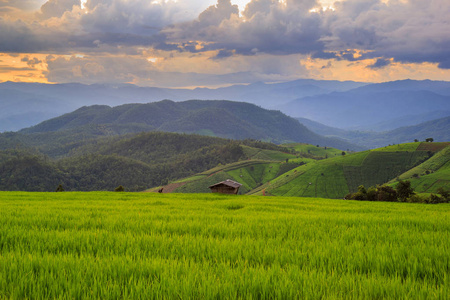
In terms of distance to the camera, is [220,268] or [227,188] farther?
[227,188]

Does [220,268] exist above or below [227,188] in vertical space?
above

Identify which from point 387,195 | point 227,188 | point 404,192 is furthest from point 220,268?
point 404,192

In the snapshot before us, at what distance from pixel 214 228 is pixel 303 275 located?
5.35 m

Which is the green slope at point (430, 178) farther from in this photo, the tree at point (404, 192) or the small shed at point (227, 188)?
the small shed at point (227, 188)

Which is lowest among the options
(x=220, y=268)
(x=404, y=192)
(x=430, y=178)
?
(x=430, y=178)

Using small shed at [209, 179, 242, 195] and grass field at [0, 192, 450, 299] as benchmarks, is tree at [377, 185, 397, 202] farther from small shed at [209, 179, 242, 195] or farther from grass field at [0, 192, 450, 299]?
grass field at [0, 192, 450, 299]

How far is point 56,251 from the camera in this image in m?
6.84

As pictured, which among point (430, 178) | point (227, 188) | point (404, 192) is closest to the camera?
point (227, 188)

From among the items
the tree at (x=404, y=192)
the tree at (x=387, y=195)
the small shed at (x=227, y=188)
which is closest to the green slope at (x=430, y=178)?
the tree at (x=404, y=192)

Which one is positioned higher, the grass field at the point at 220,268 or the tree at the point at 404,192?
the grass field at the point at 220,268

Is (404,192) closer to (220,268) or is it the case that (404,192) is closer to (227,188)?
(227,188)

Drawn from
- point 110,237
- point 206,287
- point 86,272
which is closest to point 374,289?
point 206,287

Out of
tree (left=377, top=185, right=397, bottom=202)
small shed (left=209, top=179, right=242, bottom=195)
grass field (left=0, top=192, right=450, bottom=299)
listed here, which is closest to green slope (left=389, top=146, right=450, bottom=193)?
tree (left=377, top=185, right=397, bottom=202)

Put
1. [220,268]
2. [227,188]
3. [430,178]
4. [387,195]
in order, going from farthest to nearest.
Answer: [430,178], [387,195], [227,188], [220,268]
